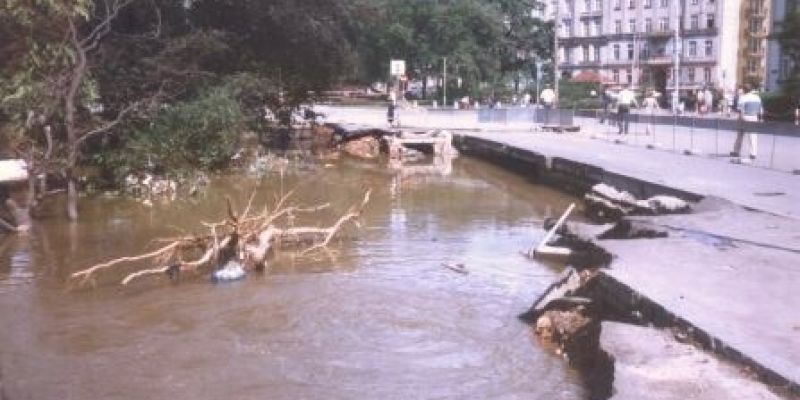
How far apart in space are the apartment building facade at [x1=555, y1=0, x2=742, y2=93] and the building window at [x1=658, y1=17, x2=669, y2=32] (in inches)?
4.1

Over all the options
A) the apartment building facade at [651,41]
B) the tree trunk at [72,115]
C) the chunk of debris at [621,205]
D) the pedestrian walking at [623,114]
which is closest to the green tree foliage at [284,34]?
the tree trunk at [72,115]

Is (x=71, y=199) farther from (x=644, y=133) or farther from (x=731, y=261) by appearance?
(x=644, y=133)

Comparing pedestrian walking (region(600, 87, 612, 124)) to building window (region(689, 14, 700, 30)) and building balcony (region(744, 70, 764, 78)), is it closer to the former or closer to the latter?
building balcony (region(744, 70, 764, 78))

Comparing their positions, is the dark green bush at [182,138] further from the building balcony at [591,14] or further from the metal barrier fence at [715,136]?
the building balcony at [591,14]

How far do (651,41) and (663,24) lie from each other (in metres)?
2.10

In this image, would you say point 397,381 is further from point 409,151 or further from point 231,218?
point 409,151

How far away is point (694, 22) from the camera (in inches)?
3875

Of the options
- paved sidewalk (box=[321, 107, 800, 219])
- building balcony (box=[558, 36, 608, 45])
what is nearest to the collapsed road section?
paved sidewalk (box=[321, 107, 800, 219])

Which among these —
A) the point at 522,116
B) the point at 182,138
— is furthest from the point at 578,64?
the point at 182,138

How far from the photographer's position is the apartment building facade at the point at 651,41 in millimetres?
96375

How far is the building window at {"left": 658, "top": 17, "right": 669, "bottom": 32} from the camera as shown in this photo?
101m

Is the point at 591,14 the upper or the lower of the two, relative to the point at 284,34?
upper

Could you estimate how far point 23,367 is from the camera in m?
9.55

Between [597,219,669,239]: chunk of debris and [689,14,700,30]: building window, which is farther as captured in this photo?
[689,14,700,30]: building window
